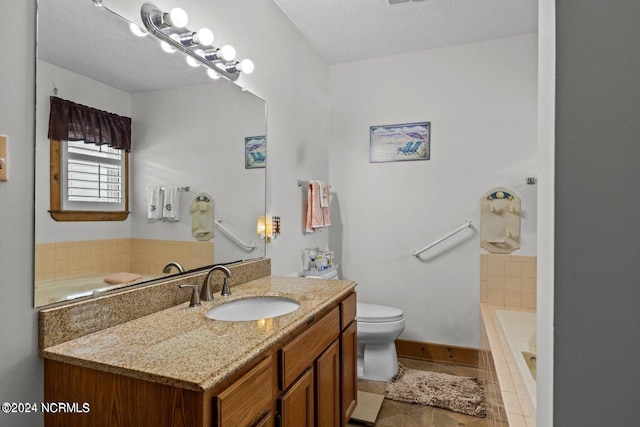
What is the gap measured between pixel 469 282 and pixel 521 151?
1.11m

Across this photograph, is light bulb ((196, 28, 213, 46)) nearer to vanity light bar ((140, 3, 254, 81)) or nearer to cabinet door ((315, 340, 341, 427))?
vanity light bar ((140, 3, 254, 81))

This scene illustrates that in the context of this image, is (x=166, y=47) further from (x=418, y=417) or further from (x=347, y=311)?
(x=418, y=417)

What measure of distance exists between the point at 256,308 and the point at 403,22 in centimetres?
226

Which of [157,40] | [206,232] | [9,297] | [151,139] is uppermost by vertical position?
[157,40]

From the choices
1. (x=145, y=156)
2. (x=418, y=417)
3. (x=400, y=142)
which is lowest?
(x=418, y=417)

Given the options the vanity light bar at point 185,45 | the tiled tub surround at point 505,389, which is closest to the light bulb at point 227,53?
the vanity light bar at point 185,45

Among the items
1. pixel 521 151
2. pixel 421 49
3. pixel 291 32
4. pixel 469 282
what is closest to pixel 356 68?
pixel 421 49

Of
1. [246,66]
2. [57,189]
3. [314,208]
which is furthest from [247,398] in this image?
[314,208]

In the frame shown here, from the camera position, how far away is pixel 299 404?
1.37 metres

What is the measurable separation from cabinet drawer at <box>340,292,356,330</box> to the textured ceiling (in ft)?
6.26

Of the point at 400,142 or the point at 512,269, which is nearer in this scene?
the point at 512,269

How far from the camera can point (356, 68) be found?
10.8 ft

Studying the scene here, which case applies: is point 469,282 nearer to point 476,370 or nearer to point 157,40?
point 476,370

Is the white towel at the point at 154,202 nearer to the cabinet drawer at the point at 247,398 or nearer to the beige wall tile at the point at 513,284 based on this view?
the cabinet drawer at the point at 247,398
